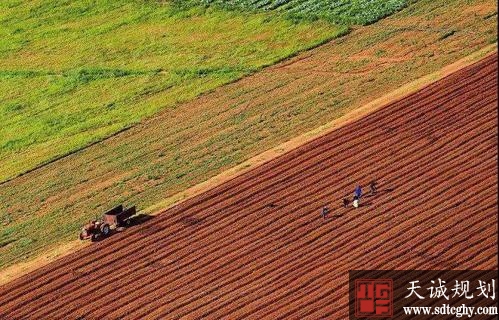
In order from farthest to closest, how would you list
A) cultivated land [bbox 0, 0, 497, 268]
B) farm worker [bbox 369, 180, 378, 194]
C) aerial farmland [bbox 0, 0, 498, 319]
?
cultivated land [bbox 0, 0, 497, 268], farm worker [bbox 369, 180, 378, 194], aerial farmland [bbox 0, 0, 498, 319]

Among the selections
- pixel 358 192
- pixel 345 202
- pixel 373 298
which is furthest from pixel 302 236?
pixel 373 298

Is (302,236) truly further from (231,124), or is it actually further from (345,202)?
(231,124)

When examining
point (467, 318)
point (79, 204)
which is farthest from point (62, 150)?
point (467, 318)

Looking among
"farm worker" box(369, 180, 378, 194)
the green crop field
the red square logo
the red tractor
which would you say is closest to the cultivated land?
the red tractor

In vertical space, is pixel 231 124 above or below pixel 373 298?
above

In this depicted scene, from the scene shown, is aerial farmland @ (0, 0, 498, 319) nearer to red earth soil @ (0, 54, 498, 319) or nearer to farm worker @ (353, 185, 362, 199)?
red earth soil @ (0, 54, 498, 319)

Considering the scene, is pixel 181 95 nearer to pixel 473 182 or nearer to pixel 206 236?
pixel 206 236
